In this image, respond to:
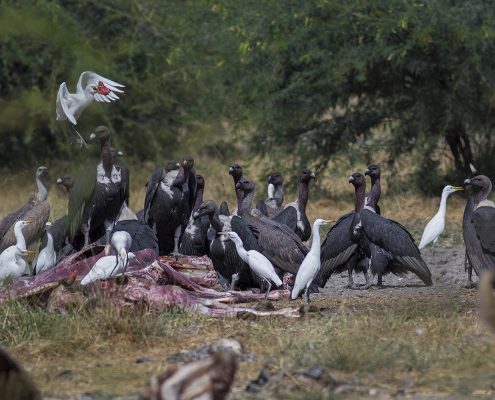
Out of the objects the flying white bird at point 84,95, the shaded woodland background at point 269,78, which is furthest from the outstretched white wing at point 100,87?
the shaded woodland background at point 269,78

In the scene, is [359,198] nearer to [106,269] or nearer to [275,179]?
[275,179]

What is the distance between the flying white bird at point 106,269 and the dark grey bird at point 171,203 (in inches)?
125

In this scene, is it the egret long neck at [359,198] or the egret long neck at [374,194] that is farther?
the egret long neck at [374,194]

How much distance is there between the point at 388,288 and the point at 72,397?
184 inches

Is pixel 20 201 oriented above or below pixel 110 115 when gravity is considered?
below

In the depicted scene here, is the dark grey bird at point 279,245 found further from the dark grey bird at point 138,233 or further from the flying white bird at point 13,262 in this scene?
the flying white bird at point 13,262

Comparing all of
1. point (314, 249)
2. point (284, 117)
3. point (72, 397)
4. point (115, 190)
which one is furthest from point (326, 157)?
point (72, 397)

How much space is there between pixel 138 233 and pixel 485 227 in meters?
2.77

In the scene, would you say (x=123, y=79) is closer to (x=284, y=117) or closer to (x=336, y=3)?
(x=284, y=117)

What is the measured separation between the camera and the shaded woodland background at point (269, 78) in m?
14.1

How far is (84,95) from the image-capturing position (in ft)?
31.0

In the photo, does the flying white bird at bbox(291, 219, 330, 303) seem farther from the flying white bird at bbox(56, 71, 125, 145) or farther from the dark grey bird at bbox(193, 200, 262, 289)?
the flying white bird at bbox(56, 71, 125, 145)

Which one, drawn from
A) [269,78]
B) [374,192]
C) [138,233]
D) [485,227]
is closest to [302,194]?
[374,192]

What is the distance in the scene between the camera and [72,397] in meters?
5.45
